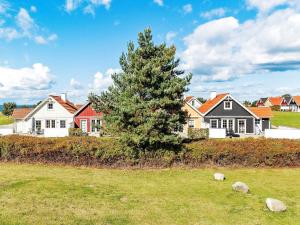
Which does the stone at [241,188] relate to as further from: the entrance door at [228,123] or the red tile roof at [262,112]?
the red tile roof at [262,112]

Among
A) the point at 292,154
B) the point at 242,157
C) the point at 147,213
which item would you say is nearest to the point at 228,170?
the point at 242,157

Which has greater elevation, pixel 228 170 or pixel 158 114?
pixel 158 114

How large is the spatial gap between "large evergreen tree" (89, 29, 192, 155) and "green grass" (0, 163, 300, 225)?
2.28 meters

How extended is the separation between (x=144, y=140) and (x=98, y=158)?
3.36m

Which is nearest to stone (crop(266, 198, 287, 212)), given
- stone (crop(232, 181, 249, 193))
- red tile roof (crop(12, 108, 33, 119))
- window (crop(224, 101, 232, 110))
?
stone (crop(232, 181, 249, 193))

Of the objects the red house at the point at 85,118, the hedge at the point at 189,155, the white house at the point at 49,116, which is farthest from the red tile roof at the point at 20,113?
the hedge at the point at 189,155

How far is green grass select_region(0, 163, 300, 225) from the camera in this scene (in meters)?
11.0

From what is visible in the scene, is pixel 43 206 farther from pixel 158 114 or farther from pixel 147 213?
pixel 158 114

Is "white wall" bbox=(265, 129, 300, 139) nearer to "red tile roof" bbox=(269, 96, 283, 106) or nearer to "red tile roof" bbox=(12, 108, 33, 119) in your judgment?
"red tile roof" bbox=(12, 108, 33, 119)

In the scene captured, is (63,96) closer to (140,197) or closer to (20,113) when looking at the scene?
(20,113)

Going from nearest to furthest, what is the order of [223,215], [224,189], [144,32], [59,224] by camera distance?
[59,224]
[223,215]
[224,189]
[144,32]

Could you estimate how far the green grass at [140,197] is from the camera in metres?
11.0

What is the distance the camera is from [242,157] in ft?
68.6

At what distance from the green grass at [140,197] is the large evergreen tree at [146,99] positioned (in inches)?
89.9
